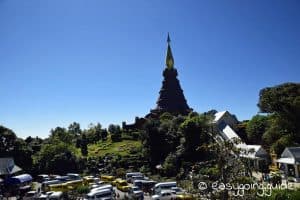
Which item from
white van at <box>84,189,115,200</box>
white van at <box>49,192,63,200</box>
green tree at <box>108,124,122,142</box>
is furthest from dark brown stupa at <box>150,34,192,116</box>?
white van at <box>84,189,115,200</box>

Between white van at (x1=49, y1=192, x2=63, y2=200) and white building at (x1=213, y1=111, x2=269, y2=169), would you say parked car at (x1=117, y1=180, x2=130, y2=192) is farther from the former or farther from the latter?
white building at (x1=213, y1=111, x2=269, y2=169)

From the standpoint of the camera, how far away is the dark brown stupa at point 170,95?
6144 centimetres

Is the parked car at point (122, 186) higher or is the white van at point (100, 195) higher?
the parked car at point (122, 186)

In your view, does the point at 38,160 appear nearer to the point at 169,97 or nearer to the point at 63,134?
the point at 63,134

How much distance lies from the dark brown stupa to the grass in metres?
8.44

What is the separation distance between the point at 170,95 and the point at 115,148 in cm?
1517

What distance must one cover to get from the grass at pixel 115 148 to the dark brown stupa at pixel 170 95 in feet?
27.7

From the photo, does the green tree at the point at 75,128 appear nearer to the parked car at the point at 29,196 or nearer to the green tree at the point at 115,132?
the green tree at the point at 115,132

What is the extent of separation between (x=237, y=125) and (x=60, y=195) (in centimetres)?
2784

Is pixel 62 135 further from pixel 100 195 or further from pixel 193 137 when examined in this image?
pixel 100 195

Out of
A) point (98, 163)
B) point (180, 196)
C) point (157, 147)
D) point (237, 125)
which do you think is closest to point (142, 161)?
point (157, 147)

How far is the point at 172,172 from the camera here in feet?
123

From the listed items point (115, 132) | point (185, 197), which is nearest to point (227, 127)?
point (185, 197)

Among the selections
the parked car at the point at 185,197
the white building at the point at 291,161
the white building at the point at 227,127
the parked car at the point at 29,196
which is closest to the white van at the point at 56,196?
the parked car at the point at 29,196
